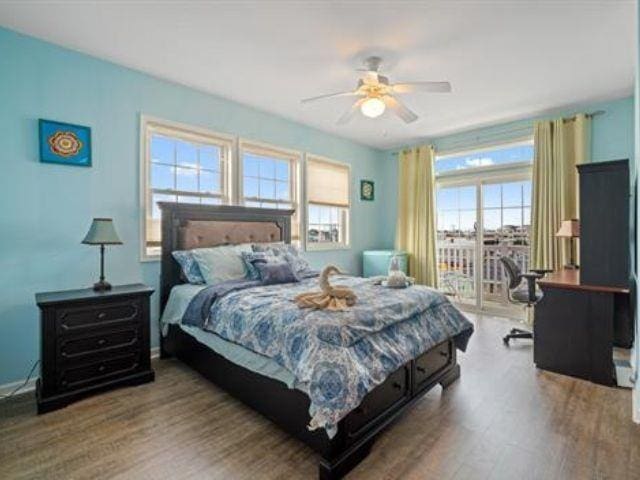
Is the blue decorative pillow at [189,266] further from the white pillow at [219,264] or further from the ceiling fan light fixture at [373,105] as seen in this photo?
the ceiling fan light fixture at [373,105]

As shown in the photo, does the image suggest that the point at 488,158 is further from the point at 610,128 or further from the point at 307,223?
the point at 307,223

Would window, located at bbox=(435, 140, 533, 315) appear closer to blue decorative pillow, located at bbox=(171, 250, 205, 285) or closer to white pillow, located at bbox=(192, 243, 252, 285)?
white pillow, located at bbox=(192, 243, 252, 285)

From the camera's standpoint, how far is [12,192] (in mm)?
2629

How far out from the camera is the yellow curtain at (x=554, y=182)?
417 cm

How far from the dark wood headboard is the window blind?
0.93 meters

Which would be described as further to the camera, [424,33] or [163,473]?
[424,33]

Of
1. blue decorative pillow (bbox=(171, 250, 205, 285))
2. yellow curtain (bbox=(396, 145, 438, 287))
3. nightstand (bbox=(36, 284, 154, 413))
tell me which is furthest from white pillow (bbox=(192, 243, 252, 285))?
yellow curtain (bbox=(396, 145, 438, 287))

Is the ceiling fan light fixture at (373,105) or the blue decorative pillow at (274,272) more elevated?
the ceiling fan light fixture at (373,105)

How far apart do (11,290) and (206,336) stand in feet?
5.13

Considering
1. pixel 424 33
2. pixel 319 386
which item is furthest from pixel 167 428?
pixel 424 33

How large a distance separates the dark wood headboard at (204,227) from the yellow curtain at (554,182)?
3.38m

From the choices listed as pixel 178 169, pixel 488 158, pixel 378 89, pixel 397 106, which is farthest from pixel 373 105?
pixel 488 158

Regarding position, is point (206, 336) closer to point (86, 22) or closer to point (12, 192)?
point (12, 192)

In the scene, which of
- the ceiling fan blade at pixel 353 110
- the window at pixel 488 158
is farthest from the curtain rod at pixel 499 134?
the ceiling fan blade at pixel 353 110
